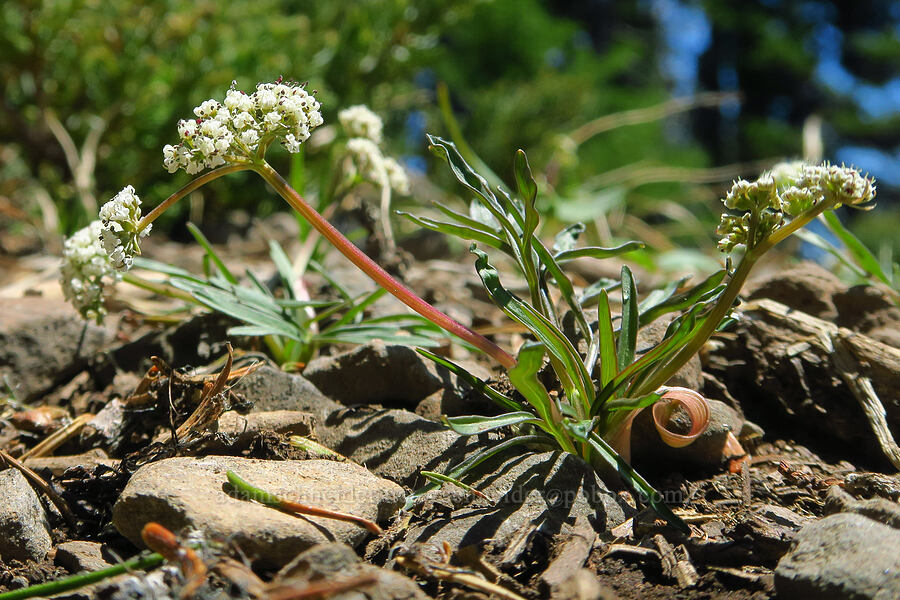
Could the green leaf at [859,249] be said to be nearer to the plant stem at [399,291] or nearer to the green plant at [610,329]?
the green plant at [610,329]

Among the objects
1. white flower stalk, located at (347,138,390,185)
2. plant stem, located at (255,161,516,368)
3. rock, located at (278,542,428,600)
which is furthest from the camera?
white flower stalk, located at (347,138,390,185)

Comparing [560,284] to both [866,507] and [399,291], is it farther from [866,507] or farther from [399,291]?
[866,507]

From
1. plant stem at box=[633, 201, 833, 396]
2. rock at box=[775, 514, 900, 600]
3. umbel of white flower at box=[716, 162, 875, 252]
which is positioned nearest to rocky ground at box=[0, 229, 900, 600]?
rock at box=[775, 514, 900, 600]

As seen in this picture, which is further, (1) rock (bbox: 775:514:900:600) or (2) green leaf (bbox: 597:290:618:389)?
(2) green leaf (bbox: 597:290:618:389)

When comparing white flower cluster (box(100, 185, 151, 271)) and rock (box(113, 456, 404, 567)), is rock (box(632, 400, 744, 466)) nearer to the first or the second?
rock (box(113, 456, 404, 567))

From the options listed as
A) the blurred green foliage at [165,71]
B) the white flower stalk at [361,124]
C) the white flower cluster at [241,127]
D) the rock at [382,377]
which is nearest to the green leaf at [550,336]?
the rock at [382,377]

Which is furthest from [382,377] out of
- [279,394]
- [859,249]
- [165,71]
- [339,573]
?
[165,71]

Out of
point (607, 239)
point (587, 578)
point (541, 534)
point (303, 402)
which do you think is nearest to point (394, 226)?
point (607, 239)
